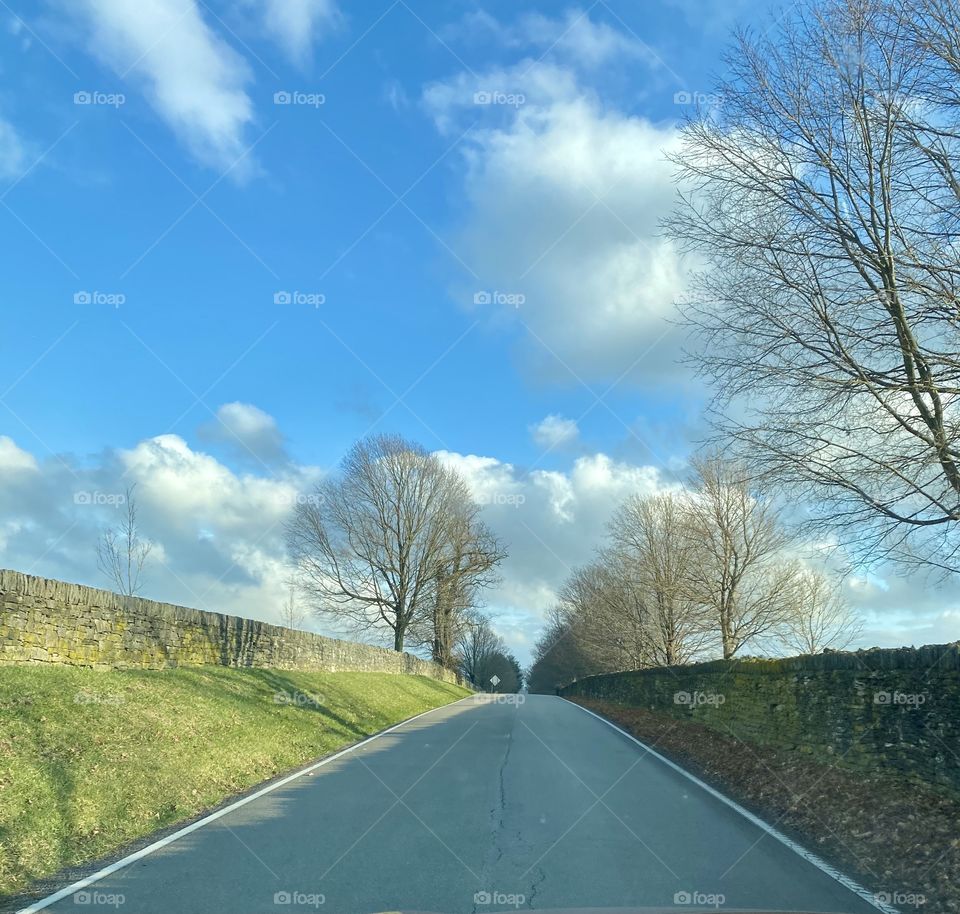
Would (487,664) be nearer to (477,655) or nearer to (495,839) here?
(477,655)

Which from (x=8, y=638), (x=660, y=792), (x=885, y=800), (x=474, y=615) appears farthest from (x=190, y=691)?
(x=474, y=615)

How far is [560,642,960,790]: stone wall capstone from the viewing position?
30.8 feet

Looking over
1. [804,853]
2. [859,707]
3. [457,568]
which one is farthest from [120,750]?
[457,568]

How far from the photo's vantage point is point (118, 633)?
688 inches

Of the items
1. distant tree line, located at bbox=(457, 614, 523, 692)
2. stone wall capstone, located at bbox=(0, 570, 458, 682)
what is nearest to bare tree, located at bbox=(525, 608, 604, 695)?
distant tree line, located at bbox=(457, 614, 523, 692)

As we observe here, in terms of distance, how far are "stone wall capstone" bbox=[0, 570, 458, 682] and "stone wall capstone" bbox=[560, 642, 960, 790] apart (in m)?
13.0

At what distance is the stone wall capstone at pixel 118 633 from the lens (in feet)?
45.8

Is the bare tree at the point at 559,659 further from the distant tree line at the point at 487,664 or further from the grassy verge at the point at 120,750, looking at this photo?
the grassy verge at the point at 120,750


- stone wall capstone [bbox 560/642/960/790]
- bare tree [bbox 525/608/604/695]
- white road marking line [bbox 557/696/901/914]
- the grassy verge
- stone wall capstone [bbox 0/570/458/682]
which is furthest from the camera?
bare tree [bbox 525/608/604/695]

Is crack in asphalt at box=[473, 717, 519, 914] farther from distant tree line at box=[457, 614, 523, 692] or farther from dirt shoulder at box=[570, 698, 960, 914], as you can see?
distant tree line at box=[457, 614, 523, 692]

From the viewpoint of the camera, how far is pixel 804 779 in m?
12.2

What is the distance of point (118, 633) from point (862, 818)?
14.3m

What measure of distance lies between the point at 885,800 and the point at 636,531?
1182 inches

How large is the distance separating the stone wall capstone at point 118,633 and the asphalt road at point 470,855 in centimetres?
546
